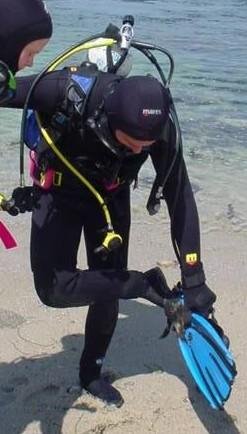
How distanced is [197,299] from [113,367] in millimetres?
876

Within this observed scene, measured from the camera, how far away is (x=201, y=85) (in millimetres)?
11508

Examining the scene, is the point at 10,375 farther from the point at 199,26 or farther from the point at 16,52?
the point at 199,26

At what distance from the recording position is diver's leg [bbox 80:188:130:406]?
3.21 meters

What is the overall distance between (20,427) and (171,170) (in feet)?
4.43

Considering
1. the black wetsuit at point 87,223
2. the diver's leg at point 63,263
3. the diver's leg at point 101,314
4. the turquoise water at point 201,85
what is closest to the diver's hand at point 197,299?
the black wetsuit at point 87,223

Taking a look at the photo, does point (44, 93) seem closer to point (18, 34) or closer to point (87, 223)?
point (18, 34)

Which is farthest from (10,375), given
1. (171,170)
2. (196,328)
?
(171,170)

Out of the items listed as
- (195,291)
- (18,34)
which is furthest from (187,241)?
(18,34)

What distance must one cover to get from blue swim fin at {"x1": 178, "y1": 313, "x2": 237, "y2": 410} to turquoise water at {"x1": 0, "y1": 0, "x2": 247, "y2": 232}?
2.63m

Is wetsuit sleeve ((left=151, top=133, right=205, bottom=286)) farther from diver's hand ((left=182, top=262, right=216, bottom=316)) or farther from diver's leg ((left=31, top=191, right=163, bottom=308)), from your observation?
diver's leg ((left=31, top=191, right=163, bottom=308))

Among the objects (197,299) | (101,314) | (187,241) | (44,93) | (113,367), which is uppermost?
(44,93)

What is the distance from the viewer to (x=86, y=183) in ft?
9.71

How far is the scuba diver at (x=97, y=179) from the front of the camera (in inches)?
109

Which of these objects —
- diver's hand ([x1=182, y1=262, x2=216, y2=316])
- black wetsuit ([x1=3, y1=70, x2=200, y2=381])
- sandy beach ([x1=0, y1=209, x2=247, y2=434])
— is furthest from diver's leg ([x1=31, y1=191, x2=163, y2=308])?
sandy beach ([x1=0, y1=209, x2=247, y2=434])
